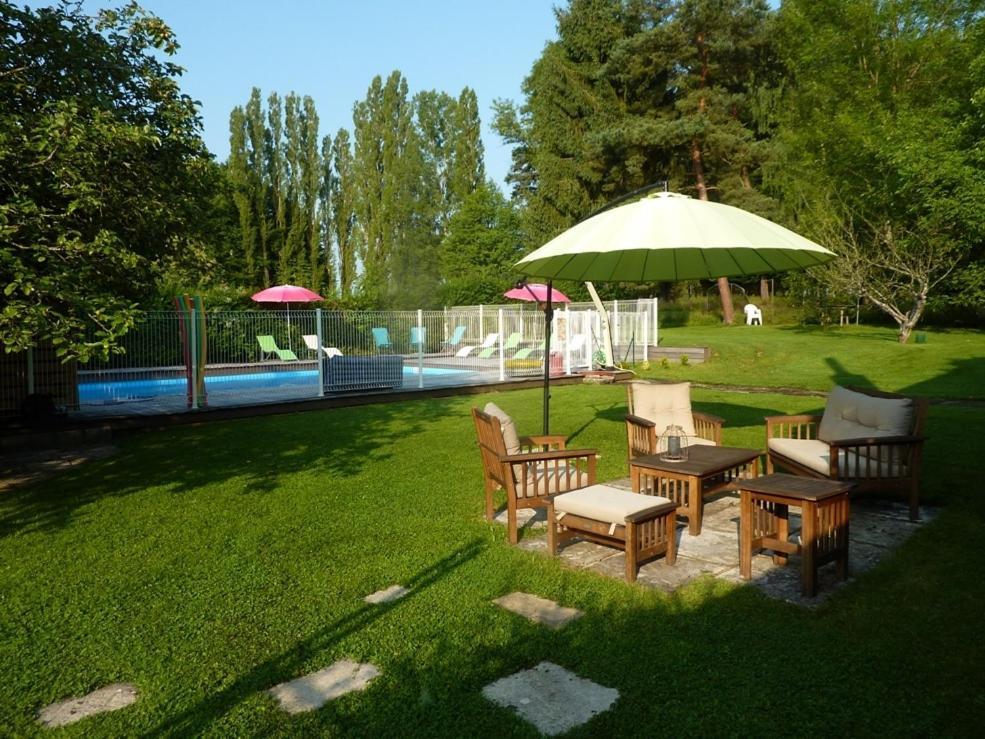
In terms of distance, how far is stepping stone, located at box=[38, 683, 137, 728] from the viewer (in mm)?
2703

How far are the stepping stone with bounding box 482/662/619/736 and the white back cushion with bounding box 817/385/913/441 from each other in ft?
12.7

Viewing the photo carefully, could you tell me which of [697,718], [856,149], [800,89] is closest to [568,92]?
[800,89]

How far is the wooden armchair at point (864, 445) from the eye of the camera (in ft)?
16.7

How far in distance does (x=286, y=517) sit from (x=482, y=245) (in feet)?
95.7

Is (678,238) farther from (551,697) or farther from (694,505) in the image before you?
(551,697)

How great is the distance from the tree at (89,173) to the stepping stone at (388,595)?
237cm

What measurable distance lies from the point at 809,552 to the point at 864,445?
1.71 meters

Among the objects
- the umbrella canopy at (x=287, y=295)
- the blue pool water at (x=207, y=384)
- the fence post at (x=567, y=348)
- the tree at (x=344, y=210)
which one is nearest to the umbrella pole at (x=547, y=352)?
the blue pool water at (x=207, y=384)

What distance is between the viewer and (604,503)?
14.1ft

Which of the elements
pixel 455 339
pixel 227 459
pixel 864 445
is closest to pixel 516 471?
pixel 864 445

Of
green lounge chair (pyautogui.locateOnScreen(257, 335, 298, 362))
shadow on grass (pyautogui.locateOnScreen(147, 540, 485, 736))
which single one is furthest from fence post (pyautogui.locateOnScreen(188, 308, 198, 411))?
shadow on grass (pyautogui.locateOnScreen(147, 540, 485, 736))

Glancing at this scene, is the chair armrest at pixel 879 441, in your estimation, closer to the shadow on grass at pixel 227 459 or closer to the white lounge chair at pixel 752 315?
the shadow on grass at pixel 227 459

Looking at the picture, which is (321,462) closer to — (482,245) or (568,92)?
(482,245)

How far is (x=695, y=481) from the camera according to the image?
481 cm
